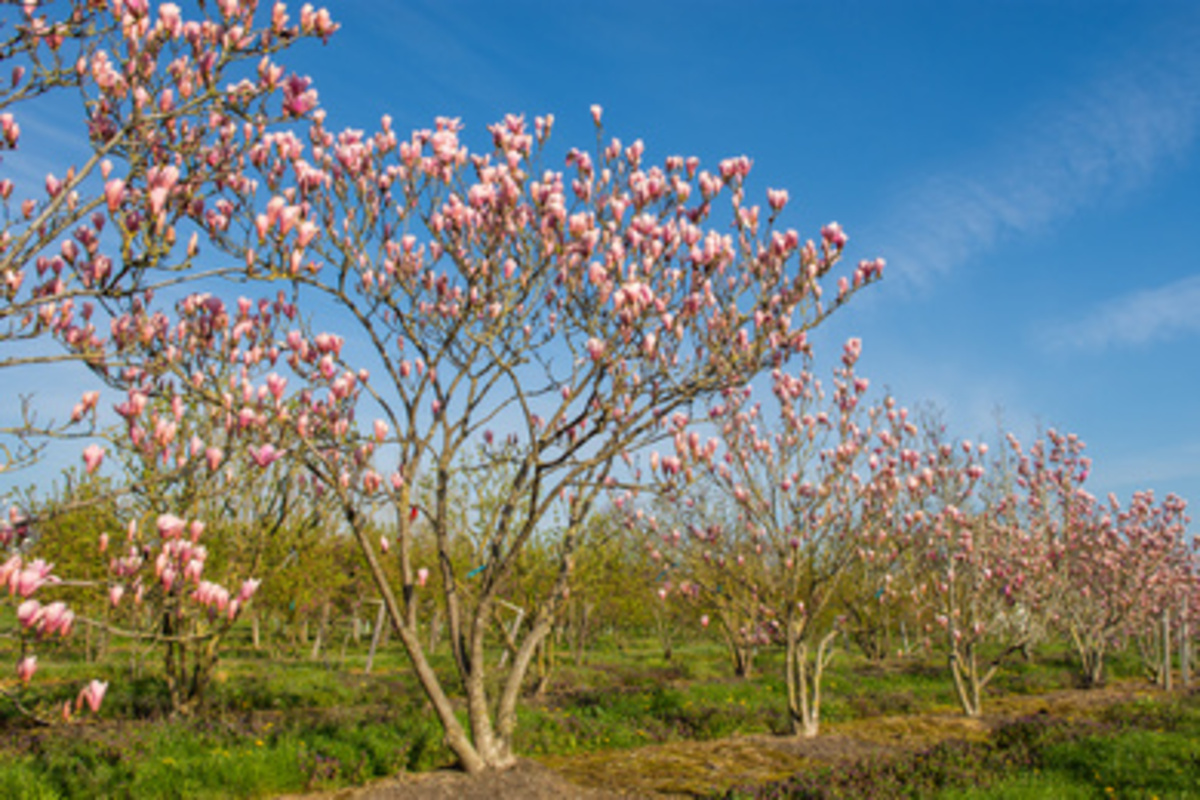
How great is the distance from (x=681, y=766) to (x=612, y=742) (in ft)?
9.16

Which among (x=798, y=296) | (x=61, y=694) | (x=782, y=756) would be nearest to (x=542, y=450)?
(x=798, y=296)

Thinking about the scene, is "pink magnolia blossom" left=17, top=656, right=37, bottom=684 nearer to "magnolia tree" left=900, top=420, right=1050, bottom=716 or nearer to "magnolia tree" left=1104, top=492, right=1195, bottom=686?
"magnolia tree" left=900, top=420, right=1050, bottom=716

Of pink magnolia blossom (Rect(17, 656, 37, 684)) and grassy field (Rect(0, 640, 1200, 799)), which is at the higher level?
pink magnolia blossom (Rect(17, 656, 37, 684))

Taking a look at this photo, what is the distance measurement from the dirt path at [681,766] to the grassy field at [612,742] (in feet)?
0.23

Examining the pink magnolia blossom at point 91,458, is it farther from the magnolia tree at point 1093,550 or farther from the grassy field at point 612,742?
the magnolia tree at point 1093,550

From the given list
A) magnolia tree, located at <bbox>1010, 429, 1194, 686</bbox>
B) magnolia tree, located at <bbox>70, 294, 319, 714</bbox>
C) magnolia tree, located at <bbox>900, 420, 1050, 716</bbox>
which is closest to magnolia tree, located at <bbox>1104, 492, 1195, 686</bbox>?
magnolia tree, located at <bbox>1010, 429, 1194, 686</bbox>

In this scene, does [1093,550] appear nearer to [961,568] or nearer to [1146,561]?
[1146,561]

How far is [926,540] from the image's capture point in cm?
1494

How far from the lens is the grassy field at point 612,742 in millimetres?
8836

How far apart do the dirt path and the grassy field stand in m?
0.07

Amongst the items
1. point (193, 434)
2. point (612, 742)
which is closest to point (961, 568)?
point (612, 742)

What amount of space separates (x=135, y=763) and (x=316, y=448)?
5.14 meters

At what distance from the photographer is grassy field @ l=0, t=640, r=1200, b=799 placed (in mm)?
8836

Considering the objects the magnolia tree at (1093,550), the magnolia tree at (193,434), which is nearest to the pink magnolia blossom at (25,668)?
the magnolia tree at (193,434)
